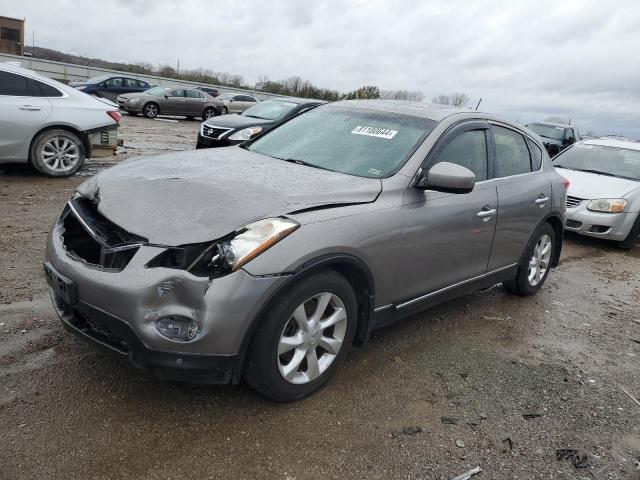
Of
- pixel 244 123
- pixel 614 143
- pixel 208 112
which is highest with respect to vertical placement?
pixel 614 143

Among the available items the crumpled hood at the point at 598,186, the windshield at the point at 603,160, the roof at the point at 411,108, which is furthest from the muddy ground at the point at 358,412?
the windshield at the point at 603,160

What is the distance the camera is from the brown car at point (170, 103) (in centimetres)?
2197

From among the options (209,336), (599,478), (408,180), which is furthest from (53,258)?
(599,478)

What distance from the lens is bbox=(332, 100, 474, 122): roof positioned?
3.97m

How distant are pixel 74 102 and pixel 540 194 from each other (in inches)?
262

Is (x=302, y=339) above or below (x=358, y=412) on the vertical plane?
above

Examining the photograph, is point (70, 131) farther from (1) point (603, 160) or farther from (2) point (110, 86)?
(2) point (110, 86)

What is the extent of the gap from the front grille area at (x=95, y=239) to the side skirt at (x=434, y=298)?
59.1 inches

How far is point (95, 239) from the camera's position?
2.78 meters

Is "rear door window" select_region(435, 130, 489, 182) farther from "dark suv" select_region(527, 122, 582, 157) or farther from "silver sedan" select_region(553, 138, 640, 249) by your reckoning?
"dark suv" select_region(527, 122, 582, 157)

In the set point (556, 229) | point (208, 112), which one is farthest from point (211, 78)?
point (556, 229)

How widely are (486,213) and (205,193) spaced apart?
7.20 ft

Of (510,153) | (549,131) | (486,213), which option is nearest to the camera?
(486,213)

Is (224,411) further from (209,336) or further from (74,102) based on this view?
Answer: (74,102)
